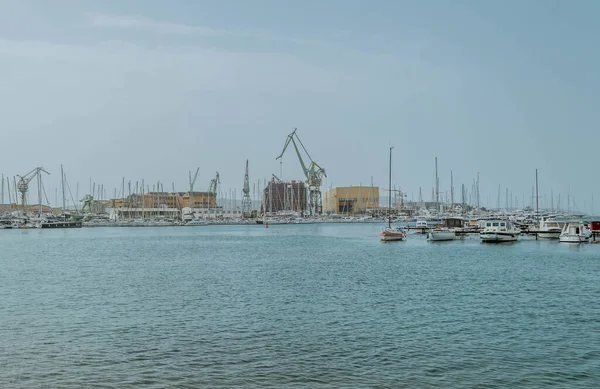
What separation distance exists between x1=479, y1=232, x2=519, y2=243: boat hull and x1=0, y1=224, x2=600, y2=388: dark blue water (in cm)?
2475

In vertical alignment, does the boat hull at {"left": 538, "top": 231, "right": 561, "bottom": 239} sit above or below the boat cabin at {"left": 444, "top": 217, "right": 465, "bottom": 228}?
below

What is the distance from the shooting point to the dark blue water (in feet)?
46.5

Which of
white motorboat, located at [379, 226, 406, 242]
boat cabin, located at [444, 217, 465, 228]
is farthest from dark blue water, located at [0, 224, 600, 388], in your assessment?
boat cabin, located at [444, 217, 465, 228]

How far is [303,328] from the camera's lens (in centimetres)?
1945

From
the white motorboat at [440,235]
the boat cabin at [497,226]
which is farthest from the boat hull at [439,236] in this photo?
the boat cabin at [497,226]

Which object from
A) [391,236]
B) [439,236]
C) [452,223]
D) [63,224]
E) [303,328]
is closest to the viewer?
[303,328]

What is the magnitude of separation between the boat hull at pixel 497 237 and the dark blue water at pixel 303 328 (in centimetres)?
2475

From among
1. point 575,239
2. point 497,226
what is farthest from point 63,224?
point 575,239

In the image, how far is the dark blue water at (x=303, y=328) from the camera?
14.2 metres

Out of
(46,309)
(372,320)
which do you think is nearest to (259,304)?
(372,320)

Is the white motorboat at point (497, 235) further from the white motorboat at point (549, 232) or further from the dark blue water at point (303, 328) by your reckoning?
the dark blue water at point (303, 328)

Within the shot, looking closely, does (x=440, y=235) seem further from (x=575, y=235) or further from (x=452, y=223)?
(x=575, y=235)

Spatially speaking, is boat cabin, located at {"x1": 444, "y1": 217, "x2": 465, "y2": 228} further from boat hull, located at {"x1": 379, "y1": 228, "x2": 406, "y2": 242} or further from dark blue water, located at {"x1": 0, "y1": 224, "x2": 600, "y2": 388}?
dark blue water, located at {"x1": 0, "y1": 224, "x2": 600, "y2": 388}

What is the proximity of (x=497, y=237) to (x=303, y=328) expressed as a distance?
46.7 metres
